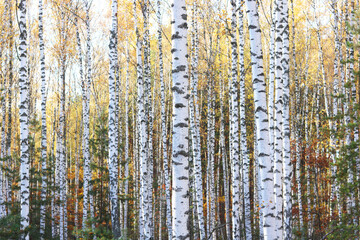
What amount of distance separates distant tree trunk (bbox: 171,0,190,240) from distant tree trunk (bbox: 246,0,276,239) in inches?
57.2

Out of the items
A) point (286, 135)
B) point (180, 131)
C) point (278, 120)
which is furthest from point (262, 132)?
point (286, 135)

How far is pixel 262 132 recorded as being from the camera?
536 cm

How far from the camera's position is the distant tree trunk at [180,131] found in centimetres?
421

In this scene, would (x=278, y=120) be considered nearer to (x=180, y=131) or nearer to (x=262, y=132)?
(x=262, y=132)

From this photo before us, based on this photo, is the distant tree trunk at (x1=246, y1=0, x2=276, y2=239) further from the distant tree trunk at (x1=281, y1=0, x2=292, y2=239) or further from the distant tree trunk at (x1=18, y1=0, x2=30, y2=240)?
the distant tree trunk at (x1=18, y1=0, x2=30, y2=240)

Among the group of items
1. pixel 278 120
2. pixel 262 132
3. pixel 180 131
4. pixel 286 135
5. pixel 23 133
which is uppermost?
pixel 23 133

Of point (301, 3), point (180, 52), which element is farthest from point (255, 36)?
point (301, 3)

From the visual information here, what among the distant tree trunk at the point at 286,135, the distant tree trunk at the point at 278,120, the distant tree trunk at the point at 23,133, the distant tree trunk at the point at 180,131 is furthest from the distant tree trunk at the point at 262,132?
the distant tree trunk at the point at 23,133

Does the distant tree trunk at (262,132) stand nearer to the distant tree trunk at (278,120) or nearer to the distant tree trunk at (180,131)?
the distant tree trunk at (278,120)

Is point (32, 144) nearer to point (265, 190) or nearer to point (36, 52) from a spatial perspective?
point (36, 52)

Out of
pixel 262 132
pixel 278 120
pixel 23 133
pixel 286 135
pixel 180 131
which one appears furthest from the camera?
pixel 23 133

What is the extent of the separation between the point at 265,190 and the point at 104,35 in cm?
1989

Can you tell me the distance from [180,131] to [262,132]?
1657 mm

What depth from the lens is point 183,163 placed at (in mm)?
4297
